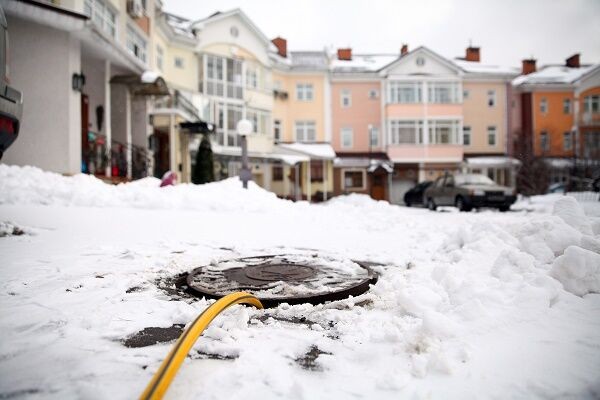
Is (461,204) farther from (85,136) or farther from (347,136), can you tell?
(347,136)

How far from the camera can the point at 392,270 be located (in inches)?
158

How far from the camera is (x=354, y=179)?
1214 inches

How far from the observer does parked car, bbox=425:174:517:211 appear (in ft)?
45.5

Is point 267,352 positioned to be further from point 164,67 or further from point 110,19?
point 164,67

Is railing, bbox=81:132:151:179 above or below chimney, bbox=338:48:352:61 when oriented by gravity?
below

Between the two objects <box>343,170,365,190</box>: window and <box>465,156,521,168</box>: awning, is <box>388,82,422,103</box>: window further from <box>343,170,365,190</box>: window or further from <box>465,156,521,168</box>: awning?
<box>465,156,521,168</box>: awning

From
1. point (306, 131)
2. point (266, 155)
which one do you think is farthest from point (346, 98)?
point (266, 155)

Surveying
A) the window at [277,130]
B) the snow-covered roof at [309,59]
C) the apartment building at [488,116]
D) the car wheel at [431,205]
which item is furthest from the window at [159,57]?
the apartment building at [488,116]

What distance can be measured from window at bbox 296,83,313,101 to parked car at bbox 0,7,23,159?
89.0 ft

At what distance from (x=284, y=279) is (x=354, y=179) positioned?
2788cm

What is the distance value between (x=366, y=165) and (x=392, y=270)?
25.9m

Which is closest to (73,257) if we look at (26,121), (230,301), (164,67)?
(230,301)

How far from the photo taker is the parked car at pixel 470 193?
13.9 meters

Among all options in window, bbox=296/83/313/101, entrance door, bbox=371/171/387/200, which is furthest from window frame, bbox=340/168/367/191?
window, bbox=296/83/313/101
